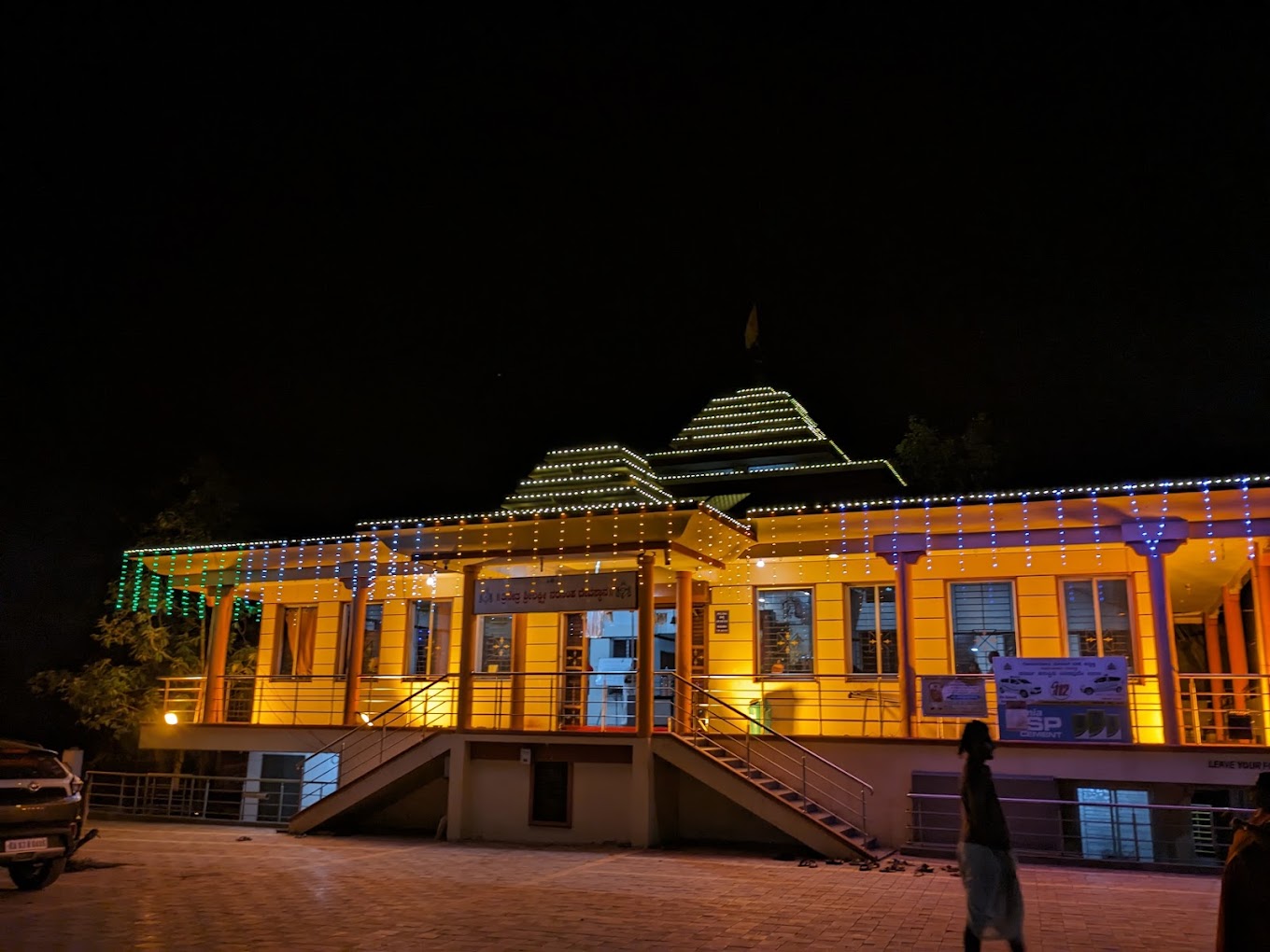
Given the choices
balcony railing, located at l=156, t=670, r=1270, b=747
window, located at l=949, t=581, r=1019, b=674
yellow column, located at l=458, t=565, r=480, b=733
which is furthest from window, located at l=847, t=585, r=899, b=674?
yellow column, located at l=458, t=565, r=480, b=733

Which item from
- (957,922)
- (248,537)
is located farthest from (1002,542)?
(248,537)

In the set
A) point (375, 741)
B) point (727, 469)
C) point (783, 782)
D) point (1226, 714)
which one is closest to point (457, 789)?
point (375, 741)

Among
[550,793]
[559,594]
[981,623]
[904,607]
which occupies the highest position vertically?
[559,594]

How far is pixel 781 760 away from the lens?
599 inches

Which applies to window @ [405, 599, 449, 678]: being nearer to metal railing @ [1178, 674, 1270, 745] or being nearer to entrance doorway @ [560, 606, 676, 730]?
entrance doorway @ [560, 606, 676, 730]

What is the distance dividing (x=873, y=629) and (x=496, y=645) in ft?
22.9

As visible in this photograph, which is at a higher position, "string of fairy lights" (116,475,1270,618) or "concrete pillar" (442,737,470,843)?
"string of fairy lights" (116,475,1270,618)

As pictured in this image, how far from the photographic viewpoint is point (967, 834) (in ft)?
22.7

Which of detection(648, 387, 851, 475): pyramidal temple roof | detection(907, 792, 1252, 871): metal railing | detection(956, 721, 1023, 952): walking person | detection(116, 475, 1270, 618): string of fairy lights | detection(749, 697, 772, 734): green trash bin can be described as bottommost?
detection(907, 792, 1252, 871): metal railing

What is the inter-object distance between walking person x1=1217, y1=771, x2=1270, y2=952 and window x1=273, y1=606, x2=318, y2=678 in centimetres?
1818

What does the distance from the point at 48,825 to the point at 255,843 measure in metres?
4.52

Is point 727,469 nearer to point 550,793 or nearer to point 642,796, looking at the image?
point 550,793

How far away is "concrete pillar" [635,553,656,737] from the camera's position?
14.6m

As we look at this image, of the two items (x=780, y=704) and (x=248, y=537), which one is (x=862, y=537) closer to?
(x=780, y=704)
